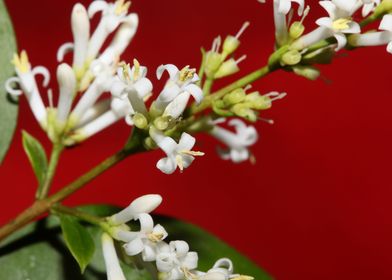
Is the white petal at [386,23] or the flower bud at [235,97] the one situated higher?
the white petal at [386,23]

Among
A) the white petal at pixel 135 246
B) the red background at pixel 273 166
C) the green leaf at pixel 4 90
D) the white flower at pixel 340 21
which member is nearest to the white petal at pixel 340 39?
the white flower at pixel 340 21

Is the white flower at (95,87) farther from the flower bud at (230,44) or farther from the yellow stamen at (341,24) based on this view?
the yellow stamen at (341,24)

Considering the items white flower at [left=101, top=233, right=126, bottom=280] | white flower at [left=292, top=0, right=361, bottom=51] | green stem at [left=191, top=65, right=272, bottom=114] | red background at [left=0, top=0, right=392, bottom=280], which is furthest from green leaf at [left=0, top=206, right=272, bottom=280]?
red background at [left=0, top=0, right=392, bottom=280]

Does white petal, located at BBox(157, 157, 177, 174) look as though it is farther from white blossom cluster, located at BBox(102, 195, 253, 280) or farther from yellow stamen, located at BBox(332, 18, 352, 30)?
yellow stamen, located at BBox(332, 18, 352, 30)

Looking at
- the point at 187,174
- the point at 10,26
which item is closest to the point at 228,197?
the point at 187,174

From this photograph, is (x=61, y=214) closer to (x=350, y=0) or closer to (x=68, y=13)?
(x=350, y=0)

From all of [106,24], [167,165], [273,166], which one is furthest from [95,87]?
[273,166]
